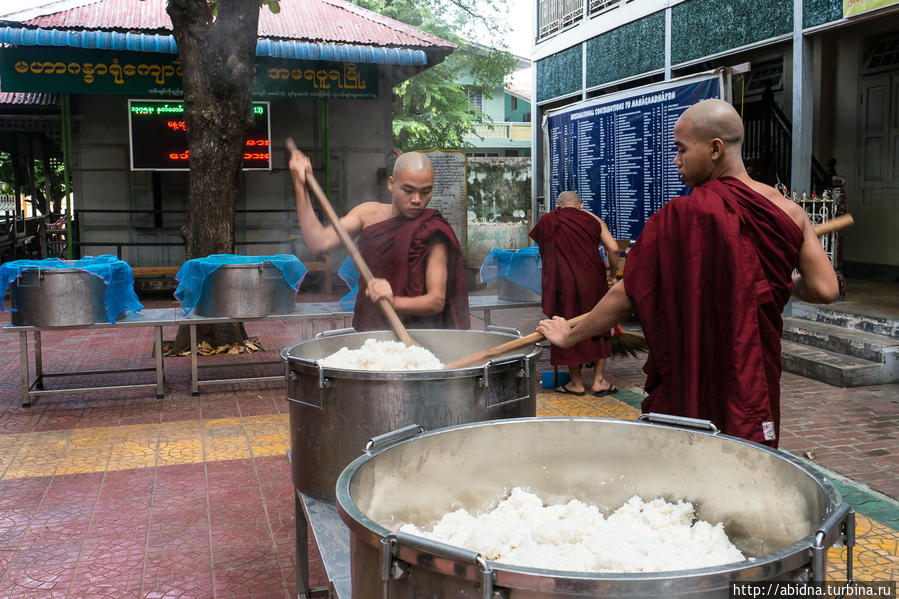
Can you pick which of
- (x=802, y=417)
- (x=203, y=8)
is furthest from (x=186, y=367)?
(x=802, y=417)

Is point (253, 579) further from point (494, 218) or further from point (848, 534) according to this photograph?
point (494, 218)

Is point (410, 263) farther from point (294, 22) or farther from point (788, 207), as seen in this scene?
point (294, 22)

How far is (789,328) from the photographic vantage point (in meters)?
8.47

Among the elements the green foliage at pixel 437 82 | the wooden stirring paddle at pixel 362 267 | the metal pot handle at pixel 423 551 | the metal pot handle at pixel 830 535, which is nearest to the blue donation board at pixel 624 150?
the wooden stirring paddle at pixel 362 267

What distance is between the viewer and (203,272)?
7176 mm

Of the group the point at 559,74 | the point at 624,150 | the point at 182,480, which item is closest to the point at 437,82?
Result: the point at 559,74

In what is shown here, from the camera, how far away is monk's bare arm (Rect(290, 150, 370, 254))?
3889mm

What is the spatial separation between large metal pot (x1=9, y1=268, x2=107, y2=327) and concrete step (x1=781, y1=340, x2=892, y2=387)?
20.4ft

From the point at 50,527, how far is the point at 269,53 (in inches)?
371

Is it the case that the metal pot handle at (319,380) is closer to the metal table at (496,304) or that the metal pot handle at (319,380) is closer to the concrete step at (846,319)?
the metal table at (496,304)

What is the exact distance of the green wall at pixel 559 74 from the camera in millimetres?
13844

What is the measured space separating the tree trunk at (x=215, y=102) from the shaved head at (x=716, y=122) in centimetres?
622

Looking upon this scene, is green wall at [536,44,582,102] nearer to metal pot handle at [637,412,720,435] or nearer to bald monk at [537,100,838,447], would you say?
bald monk at [537,100,838,447]

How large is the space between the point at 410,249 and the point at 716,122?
1.67 meters
